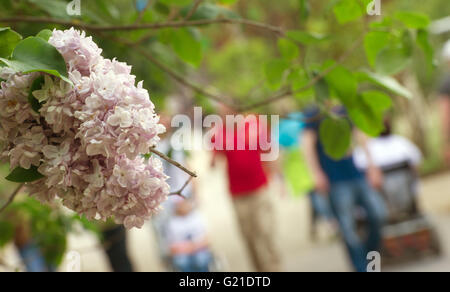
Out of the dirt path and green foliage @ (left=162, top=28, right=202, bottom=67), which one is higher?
the dirt path

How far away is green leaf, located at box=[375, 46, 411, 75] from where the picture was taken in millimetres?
1735

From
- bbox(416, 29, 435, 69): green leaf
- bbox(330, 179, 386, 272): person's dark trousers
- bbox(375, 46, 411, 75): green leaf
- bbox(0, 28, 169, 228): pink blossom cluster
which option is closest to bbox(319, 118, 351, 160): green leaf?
bbox(375, 46, 411, 75): green leaf

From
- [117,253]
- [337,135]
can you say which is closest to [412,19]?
[337,135]

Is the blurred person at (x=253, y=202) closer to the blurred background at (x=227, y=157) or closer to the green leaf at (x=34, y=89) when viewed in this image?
the blurred background at (x=227, y=157)

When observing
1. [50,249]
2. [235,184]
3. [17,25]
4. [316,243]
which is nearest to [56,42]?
[17,25]

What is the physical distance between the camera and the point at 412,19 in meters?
1.77

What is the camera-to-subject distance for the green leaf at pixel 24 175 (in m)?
1.09

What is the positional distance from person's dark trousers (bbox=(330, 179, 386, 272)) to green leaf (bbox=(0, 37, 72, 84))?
14.4 feet

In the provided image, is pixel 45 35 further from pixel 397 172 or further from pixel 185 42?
pixel 397 172

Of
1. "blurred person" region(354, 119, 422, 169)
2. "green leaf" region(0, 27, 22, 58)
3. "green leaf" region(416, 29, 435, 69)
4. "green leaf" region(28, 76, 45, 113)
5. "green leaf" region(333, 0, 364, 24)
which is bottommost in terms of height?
"green leaf" region(28, 76, 45, 113)

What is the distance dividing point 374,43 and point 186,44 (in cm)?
62

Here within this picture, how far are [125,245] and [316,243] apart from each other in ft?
10.5

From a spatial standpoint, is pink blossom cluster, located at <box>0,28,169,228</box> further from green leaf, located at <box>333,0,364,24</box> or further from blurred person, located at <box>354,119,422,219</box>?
blurred person, located at <box>354,119,422,219</box>

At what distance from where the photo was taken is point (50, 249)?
8.68 feet
